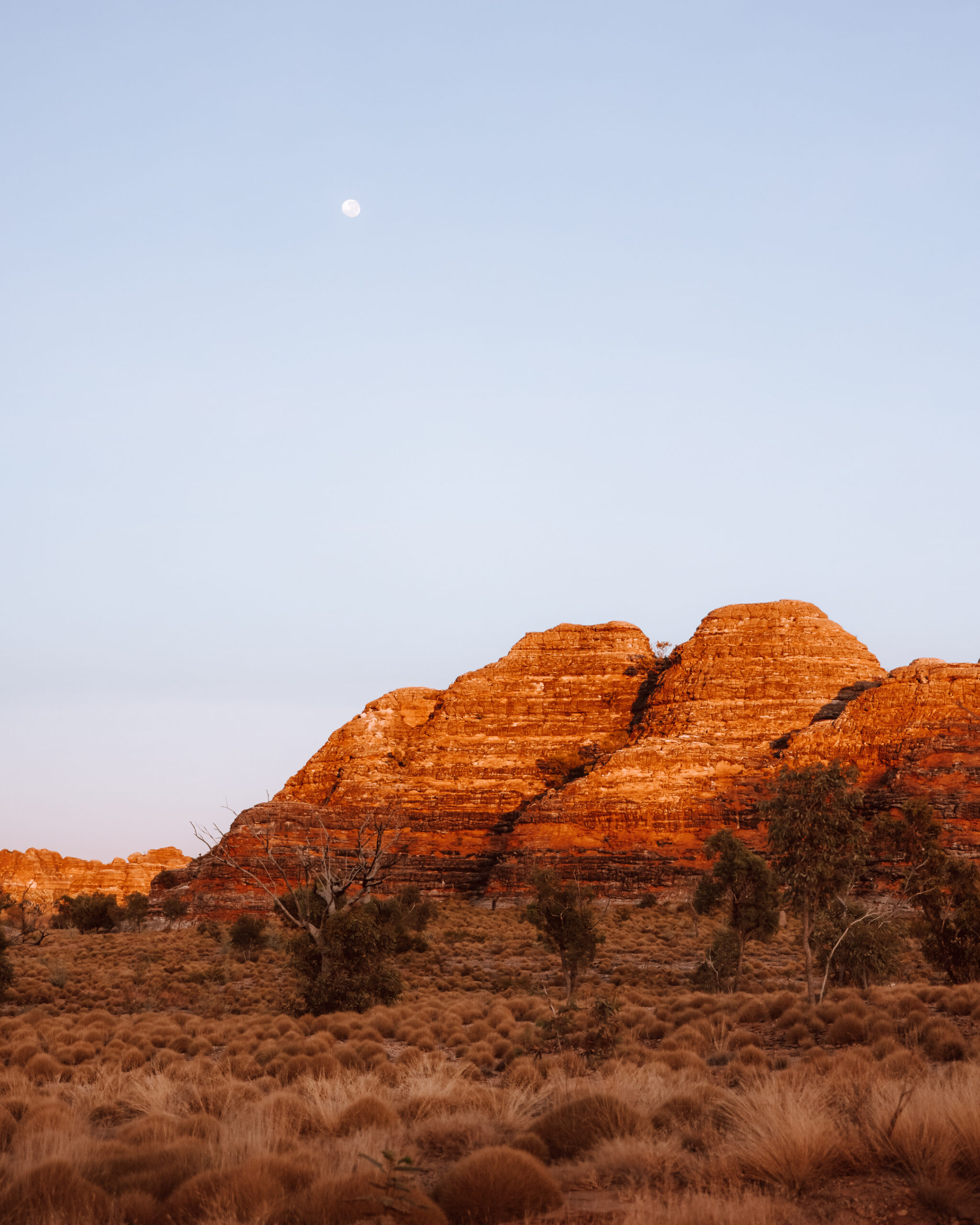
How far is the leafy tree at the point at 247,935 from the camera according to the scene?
147 feet

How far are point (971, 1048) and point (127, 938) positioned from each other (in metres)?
54.1

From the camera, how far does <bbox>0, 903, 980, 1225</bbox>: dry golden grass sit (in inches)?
272

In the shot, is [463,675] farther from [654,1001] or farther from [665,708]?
[654,1001]

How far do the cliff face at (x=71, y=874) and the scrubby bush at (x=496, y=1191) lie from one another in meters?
159

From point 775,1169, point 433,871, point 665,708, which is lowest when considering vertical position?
point 433,871

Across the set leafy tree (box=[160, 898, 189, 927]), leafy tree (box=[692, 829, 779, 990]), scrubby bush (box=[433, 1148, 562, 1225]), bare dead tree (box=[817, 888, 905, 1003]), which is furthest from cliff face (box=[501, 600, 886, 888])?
scrubby bush (box=[433, 1148, 562, 1225])

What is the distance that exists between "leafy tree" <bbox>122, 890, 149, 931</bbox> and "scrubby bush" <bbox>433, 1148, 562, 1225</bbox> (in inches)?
2700

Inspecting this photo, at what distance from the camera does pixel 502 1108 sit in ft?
34.5

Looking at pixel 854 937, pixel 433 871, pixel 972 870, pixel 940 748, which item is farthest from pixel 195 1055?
pixel 940 748

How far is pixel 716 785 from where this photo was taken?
78.8 m

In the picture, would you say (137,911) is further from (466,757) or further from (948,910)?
(948,910)

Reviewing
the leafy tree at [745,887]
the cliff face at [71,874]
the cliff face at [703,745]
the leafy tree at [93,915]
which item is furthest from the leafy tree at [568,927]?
the cliff face at [71,874]

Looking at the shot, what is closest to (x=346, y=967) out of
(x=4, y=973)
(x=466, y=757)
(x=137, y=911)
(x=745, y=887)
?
(x=4, y=973)

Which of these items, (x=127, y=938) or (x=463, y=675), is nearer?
(x=127, y=938)
